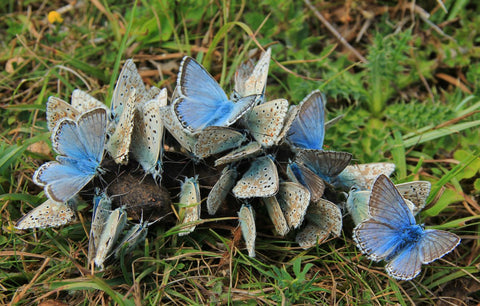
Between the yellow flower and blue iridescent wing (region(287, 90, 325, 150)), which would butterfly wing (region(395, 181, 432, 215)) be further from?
the yellow flower

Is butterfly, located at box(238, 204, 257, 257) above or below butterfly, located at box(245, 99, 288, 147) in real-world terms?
below

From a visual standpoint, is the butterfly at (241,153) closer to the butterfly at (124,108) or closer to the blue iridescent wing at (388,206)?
the butterfly at (124,108)

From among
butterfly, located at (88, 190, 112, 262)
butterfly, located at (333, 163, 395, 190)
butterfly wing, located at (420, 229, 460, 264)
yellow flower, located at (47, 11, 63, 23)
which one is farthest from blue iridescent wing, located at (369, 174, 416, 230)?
yellow flower, located at (47, 11, 63, 23)

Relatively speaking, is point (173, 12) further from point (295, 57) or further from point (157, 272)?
point (157, 272)

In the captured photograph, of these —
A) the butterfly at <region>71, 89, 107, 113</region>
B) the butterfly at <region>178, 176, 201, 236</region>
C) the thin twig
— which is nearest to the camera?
the butterfly at <region>178, 176, 201, 236</region>

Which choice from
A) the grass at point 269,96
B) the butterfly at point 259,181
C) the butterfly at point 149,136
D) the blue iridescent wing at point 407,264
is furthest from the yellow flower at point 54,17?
the blue iridescent wing at point 407,264

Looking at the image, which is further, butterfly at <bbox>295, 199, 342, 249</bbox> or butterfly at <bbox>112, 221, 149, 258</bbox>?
butterfly at <bbox>295, 199, 342, 249</bbox>

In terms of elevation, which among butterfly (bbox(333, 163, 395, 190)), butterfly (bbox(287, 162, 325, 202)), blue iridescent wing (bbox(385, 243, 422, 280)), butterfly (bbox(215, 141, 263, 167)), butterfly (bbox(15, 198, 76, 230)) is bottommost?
blue iridescent wing (bbox(385, 243, 422, 280))

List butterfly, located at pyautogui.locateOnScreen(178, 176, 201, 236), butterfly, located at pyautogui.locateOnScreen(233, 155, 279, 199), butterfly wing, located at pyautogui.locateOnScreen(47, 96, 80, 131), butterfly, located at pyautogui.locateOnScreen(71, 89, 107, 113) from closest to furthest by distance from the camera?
1. butterfly, located at pyautogui.locateOnScreen(233, 155, 279, 199)
2. butterfly, located at pyautogui.locateOnScreen(178, 176, 201, 236)
3. butterfly wing, located at pyautogui.locateOnScreen(47, 96, 80, 131)
4. butterfly, located at pyautogui.locateOnScreen(71, 89, 107, 113)
